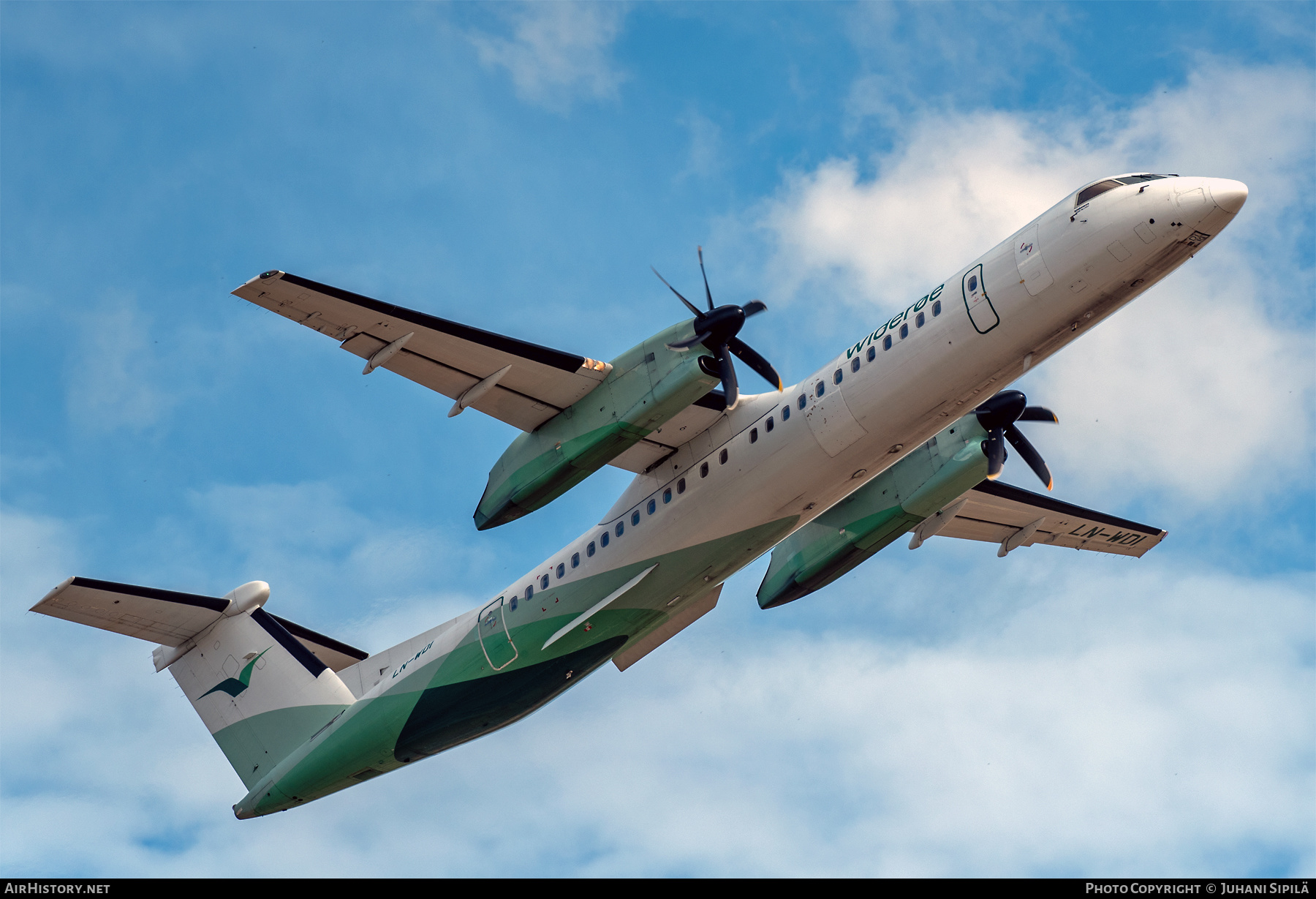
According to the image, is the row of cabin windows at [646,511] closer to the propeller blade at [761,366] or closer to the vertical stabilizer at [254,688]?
the propeller blade at [761,366]

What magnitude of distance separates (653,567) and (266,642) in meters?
8.67

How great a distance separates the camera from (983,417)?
2086 cm

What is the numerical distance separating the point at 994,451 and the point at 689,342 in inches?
241

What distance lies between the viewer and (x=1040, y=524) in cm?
2597

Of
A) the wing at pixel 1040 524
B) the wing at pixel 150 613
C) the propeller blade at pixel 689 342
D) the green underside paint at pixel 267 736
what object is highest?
the wing at pixel 150 613

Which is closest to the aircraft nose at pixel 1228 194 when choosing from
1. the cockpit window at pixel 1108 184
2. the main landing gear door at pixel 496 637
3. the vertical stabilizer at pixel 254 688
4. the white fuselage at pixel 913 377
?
the white fuselage at pixel 913 377

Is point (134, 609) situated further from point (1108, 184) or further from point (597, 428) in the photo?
point (1108, 184)

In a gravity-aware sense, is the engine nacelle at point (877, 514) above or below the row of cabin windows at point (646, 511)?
below

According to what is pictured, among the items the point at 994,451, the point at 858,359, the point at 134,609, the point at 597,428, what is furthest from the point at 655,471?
the point at 134,609

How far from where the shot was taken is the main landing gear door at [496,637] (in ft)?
69.7

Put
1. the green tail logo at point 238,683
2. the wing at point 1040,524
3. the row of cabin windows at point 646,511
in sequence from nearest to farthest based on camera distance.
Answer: the row of cabin windows at point 646,511 < the green tail logo at point 238,683 < the wing at point 1040,524

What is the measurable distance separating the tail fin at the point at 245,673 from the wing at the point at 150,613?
27 mm

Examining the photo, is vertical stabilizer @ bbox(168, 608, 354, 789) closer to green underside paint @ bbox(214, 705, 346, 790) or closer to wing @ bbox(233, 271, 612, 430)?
green underside paint @ bbox(214, 705, 346, 790)
